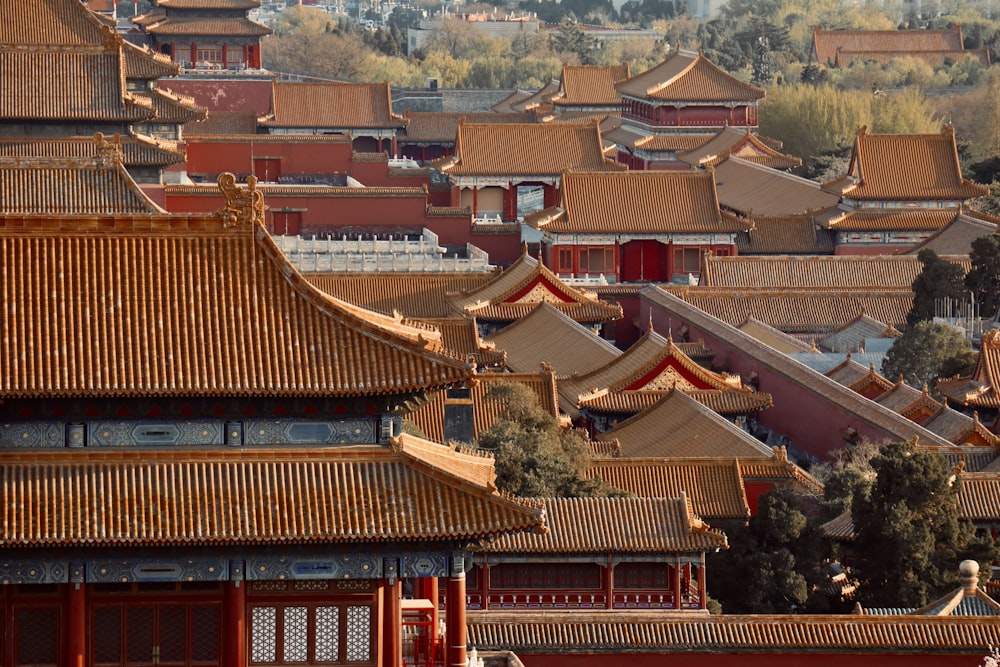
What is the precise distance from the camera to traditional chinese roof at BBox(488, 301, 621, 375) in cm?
4875

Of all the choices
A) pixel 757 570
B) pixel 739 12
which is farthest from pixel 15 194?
pixel 739 12

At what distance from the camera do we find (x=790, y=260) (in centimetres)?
6228

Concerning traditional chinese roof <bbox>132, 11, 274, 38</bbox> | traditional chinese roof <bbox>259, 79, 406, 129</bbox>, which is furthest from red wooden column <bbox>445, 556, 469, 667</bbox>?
traditional chinese roof <bbox>132, 11, 274, 38</bbox>

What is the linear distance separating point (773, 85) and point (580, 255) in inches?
1609

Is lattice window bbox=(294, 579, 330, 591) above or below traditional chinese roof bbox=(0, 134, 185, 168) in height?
below

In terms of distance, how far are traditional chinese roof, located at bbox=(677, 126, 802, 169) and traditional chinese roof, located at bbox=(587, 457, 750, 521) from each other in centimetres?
4568

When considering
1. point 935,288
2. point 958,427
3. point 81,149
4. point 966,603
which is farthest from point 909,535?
point 935,288

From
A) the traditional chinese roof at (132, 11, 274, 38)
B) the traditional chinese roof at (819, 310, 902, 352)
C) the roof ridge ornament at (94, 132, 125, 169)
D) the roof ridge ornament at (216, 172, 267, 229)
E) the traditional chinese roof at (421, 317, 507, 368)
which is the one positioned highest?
the roof ridge ornament at (216, 172, 267, 229)

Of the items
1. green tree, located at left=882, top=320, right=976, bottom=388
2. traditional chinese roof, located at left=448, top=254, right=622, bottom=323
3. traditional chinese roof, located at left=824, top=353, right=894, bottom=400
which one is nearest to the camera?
traditional chinese roof, located at left=824, top=353, right=894, bottom=400

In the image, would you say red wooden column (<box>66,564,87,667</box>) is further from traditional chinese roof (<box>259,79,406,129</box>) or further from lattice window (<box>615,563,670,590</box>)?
traditional chinese roof (<box>259,79,406,129</box>)

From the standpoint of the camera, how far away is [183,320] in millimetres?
23281

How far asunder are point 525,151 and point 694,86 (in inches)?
557

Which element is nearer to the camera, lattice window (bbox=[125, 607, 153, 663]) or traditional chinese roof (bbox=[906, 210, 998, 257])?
lattice window (bbox=[125, 607, 153, 663])

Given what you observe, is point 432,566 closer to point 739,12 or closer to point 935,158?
point 935,158
